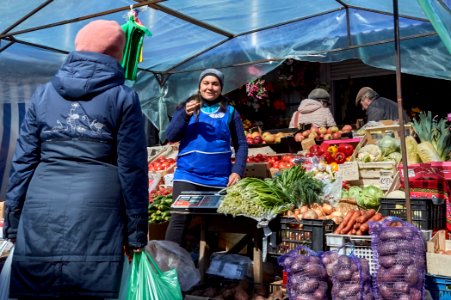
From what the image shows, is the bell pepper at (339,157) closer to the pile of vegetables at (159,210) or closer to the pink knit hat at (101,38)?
the pile of vegetables at (159,210)

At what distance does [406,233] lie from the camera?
11.7 ft

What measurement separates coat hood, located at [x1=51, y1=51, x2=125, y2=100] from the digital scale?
1798 millimetres

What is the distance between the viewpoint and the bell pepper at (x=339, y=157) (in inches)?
255

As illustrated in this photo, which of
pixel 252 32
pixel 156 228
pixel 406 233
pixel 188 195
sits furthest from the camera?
pixel 252 32

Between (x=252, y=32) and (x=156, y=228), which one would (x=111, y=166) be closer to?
(x=156, y=228)

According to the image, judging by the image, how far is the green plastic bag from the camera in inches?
111

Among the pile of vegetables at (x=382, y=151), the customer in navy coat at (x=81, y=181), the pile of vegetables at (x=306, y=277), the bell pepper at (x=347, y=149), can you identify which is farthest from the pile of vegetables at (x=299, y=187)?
the customer in navy coat at (x=81, y=181)

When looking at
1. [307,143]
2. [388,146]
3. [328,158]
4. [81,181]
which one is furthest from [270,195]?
[307,143]

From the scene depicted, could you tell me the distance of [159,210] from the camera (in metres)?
5.80

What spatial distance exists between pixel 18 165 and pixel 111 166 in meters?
0.53

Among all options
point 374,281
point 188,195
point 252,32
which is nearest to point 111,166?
point 188,195

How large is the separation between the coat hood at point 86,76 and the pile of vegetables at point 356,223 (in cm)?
225

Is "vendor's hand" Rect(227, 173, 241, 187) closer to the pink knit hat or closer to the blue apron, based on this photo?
the blue apron

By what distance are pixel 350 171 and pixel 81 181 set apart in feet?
12.9
